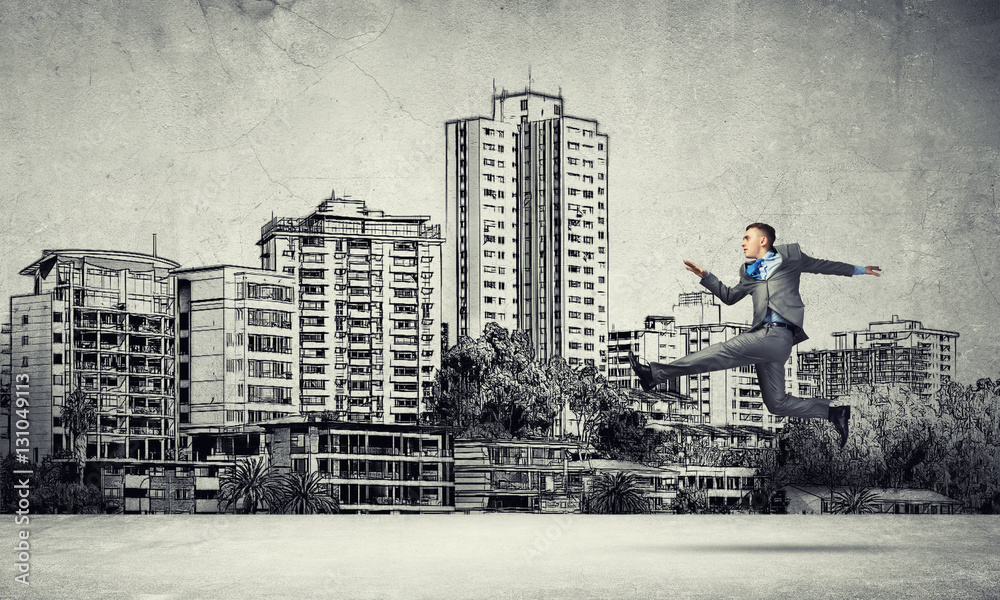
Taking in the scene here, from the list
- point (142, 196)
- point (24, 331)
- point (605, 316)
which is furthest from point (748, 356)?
point (24, 331)

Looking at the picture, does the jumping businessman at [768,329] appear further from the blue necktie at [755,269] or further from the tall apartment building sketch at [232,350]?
the tall apartment building sketch at [232,350]

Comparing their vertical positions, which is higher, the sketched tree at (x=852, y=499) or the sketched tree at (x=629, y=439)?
the sketched tree at (x=629, y=439)

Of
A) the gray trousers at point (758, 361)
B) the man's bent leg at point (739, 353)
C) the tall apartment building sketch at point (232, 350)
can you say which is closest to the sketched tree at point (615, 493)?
the gray trousers at point (758, 361)

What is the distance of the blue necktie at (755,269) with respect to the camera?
9.54 meters

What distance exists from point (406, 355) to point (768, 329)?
322cm

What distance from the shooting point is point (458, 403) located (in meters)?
9.96

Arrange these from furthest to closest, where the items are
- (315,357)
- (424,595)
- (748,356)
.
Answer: (315,357)
(748,356)
(424,595)

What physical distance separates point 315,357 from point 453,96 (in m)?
2.70

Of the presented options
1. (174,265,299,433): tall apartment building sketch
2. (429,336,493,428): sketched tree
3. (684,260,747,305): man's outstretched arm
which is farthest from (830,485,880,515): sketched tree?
(174,265,299,433): tall apartment building sketch

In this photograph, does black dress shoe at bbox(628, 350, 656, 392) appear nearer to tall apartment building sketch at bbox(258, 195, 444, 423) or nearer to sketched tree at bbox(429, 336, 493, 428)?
sketched tree at bbox(429, 336, 493, 428)

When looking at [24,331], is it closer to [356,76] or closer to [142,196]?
[142,196]

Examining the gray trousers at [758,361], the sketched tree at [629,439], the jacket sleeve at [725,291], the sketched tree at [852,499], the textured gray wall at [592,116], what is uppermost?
the textured gray wall at [592,116]

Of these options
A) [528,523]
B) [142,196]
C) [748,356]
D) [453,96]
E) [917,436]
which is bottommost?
[528,523]

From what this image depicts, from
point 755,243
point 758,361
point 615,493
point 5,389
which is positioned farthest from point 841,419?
point 5,389
